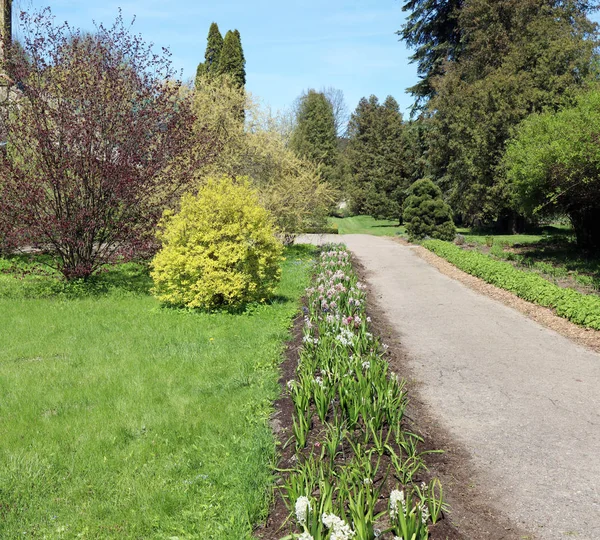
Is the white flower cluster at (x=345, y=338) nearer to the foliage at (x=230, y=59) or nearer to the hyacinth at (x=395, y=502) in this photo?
the hyacinth at (x=395, y=502)

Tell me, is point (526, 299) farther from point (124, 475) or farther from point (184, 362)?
point (124, 475)

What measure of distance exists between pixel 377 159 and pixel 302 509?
3911cm

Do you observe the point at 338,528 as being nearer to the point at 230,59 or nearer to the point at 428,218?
the point at 428,218

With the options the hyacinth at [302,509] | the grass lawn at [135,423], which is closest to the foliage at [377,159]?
the grass lawn at [135,423]

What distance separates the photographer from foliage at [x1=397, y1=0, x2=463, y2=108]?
27984 millimetres

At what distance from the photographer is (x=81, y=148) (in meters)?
9.27

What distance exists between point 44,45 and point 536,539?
1039cm

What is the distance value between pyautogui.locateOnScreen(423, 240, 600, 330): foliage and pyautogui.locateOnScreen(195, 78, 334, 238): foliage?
16.3ft

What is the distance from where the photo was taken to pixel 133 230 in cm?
995

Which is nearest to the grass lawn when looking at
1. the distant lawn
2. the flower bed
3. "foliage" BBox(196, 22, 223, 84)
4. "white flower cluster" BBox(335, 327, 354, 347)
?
the flower bed

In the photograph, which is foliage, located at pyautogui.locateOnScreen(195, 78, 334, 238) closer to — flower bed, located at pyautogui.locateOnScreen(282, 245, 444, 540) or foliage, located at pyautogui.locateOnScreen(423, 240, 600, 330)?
foliage, located at pyautogui.locateOnScreen(423, 240, 600, 330)

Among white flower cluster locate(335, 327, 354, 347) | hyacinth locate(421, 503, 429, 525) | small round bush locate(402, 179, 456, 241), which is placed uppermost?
small round bush locate(402, 179, 456, 241)

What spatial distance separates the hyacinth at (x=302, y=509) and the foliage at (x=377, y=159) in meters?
33.5

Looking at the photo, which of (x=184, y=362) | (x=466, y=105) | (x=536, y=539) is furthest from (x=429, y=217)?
(x=536, y=539)
